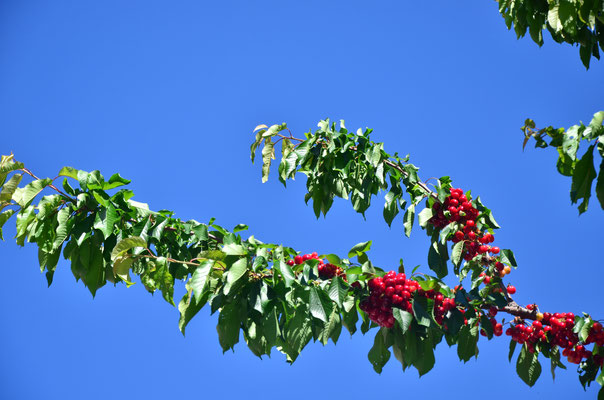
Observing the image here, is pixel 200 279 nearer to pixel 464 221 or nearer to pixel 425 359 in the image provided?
pixel 425 359

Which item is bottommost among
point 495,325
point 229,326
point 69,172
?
point 229,326

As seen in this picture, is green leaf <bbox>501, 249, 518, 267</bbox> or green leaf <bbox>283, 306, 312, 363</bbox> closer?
green leaf <bbox>283, 306, 312, 363</bbox>

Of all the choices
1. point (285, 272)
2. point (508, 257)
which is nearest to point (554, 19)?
point (508, 257)


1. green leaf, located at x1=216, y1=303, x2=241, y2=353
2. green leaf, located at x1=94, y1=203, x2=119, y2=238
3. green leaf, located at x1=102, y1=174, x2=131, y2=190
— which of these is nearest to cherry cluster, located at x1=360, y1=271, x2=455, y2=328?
green leaf, located at x1=216, y1=303, x2=241, y2=353

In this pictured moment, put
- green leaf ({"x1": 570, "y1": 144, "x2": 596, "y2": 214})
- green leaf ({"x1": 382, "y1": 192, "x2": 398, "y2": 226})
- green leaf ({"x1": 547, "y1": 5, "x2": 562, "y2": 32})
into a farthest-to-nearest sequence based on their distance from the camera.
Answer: green leaf ({"x1": 382, "y1": 192, "x2": 398, "y2": 226}) < green leaf ({"x1": 547, "y1": 5, "x2": 562, "y2": 32}) < green leaf ({"x1": 570, "y1": 144, "x2": 596, "y2": 214})

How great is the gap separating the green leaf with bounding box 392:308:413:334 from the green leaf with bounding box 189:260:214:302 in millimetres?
974

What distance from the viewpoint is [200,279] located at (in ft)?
10.4

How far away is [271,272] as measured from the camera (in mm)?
3359

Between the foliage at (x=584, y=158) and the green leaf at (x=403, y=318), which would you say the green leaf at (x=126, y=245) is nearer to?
the green leaf at (x=403, y=318)

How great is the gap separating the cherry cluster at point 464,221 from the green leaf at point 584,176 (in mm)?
1074

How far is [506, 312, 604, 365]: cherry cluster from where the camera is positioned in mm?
3703

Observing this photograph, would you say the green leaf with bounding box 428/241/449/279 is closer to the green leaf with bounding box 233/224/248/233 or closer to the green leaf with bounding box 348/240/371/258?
the green leaf with bounding box 348/240/371/258

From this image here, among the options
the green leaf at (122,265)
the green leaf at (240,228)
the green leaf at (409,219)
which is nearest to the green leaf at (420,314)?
the green leaf at (409,219)

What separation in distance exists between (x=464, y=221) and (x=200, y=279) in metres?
1.97
